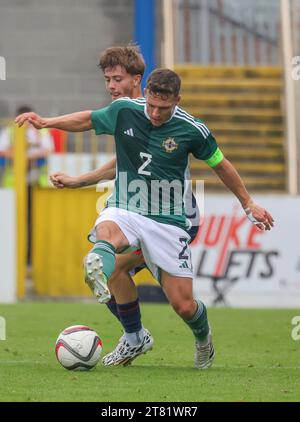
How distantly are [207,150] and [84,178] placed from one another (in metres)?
0.98

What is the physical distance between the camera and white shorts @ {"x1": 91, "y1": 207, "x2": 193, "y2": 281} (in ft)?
22.9

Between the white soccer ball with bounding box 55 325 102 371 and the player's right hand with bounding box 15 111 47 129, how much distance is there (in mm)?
1255

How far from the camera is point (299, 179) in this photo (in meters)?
17.6

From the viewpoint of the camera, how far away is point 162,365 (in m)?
7.32

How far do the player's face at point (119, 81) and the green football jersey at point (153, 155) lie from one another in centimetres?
46

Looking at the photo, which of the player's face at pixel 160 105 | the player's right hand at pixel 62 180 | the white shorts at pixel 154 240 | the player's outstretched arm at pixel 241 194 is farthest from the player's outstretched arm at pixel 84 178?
the player's outstretched arm at pixel 241 194

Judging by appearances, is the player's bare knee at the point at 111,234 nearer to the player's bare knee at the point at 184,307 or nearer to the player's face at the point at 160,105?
the player's bare knee at the point at 184,307

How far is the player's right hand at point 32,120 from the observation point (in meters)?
6.88

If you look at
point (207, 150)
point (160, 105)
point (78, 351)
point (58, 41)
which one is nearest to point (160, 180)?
point (207, 150)

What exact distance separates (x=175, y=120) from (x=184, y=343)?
234cm

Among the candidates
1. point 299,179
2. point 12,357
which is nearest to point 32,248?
point 299,179

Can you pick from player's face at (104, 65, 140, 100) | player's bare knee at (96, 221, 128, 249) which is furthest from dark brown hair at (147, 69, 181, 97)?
player's bare knee at (96, 221, 128, 249)

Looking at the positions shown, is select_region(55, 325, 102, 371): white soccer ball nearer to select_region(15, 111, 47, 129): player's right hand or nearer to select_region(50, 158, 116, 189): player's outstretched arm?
select_region(50, 158, 116, 189): player's outstretched arm
